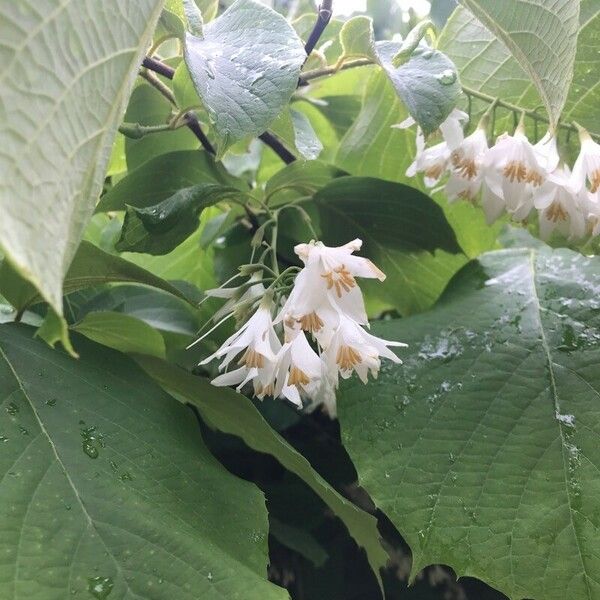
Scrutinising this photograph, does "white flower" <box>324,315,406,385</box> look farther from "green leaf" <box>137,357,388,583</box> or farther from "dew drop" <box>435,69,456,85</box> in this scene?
"dew drop" <box>435,69,456,85</box>

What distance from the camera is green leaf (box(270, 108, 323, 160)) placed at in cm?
51

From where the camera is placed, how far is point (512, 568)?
45 centimetres

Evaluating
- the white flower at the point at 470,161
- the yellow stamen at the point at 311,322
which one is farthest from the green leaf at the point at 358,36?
the yellow stamen at the point at 311,322

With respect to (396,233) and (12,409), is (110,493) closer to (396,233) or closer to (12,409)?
(12,409)

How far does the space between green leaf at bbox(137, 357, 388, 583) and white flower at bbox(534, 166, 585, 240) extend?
0.30 metres

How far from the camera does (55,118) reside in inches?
9.0

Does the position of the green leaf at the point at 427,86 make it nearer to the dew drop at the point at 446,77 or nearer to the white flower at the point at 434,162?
the dew drop at the point at 446,77

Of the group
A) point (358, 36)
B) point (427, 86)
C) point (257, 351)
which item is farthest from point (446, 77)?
point (257, 351)

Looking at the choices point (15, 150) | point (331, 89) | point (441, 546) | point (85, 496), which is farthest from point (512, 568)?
point (331, 89)

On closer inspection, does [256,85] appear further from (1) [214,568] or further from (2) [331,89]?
(2) [331,89]

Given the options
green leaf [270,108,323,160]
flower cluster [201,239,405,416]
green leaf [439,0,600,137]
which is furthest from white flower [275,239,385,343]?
green leaf [439,0,600,137]

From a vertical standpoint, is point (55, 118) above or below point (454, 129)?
above

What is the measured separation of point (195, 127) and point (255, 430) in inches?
11.7

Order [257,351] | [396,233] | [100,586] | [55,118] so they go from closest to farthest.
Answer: [55,118] < [100,586] < [257,351] < [396,233]
